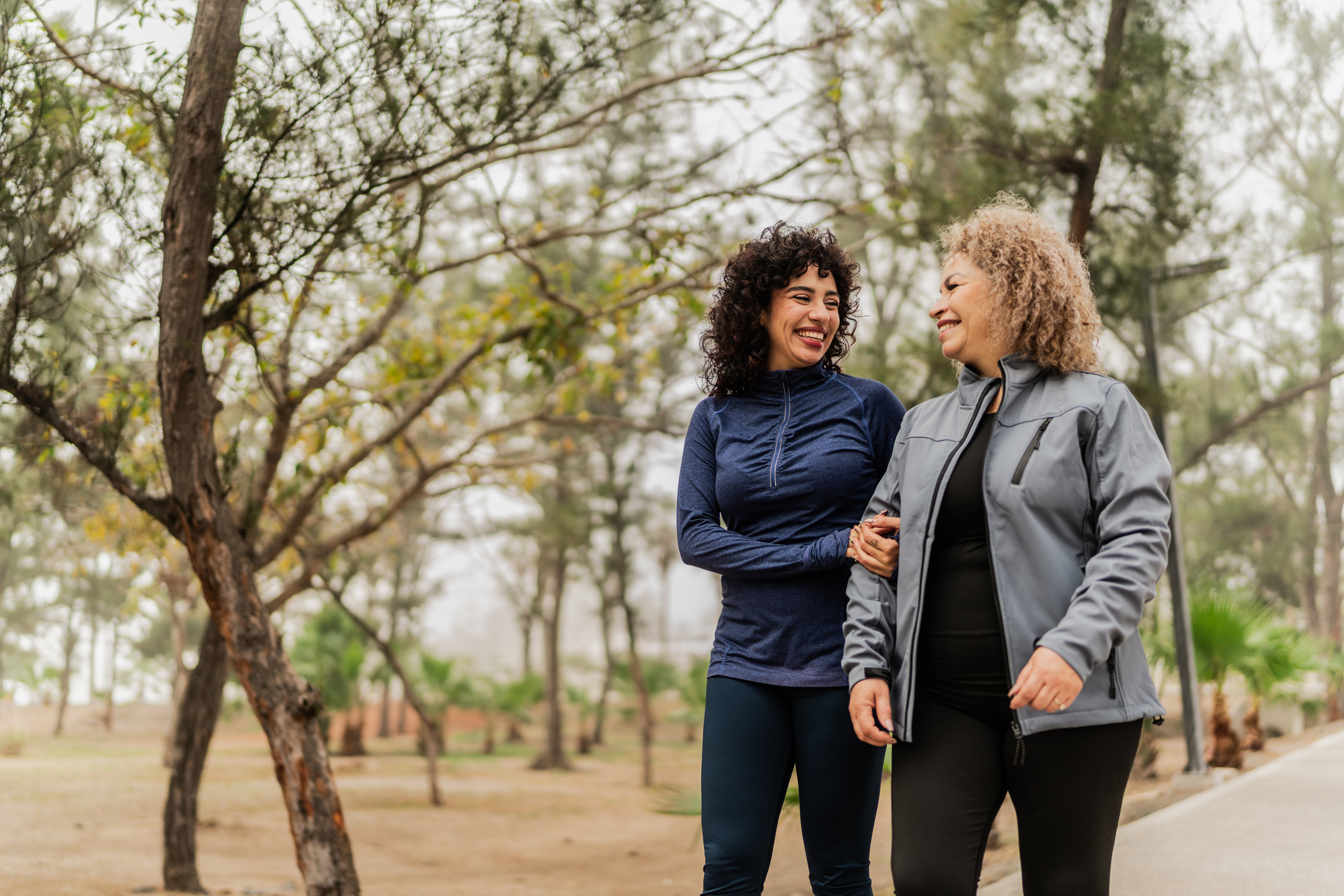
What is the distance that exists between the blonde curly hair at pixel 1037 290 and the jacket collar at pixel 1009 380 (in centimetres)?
2

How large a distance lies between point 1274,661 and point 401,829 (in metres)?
9.16

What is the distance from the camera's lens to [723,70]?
6188 millimetres

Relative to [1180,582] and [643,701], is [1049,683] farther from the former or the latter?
[643,701]

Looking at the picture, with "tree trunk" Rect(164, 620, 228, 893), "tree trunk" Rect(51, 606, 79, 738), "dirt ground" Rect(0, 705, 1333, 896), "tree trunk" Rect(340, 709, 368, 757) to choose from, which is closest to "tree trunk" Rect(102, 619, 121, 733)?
"tree trunk" Rect(51, 606, 79, 738)

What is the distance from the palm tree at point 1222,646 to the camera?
340 inches

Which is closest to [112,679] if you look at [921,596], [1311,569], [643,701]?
[643,701]

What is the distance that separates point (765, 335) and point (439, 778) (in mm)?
16342

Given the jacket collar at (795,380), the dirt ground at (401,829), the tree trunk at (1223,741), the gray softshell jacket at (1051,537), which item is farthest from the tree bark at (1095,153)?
the gray softshell jacket at (1051,537)

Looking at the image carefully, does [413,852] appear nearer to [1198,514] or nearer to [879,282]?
[879,282]

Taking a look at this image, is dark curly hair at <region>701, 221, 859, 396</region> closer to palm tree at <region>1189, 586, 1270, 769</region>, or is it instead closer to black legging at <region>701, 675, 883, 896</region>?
black legging at <region>701, 675, 883, 896</region>

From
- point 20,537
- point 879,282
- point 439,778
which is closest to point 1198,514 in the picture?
point 879,282

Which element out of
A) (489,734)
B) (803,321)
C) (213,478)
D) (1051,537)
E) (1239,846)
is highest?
(803,321)

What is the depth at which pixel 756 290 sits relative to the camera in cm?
252

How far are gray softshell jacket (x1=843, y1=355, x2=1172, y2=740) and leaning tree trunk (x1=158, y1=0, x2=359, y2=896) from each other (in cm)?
314
